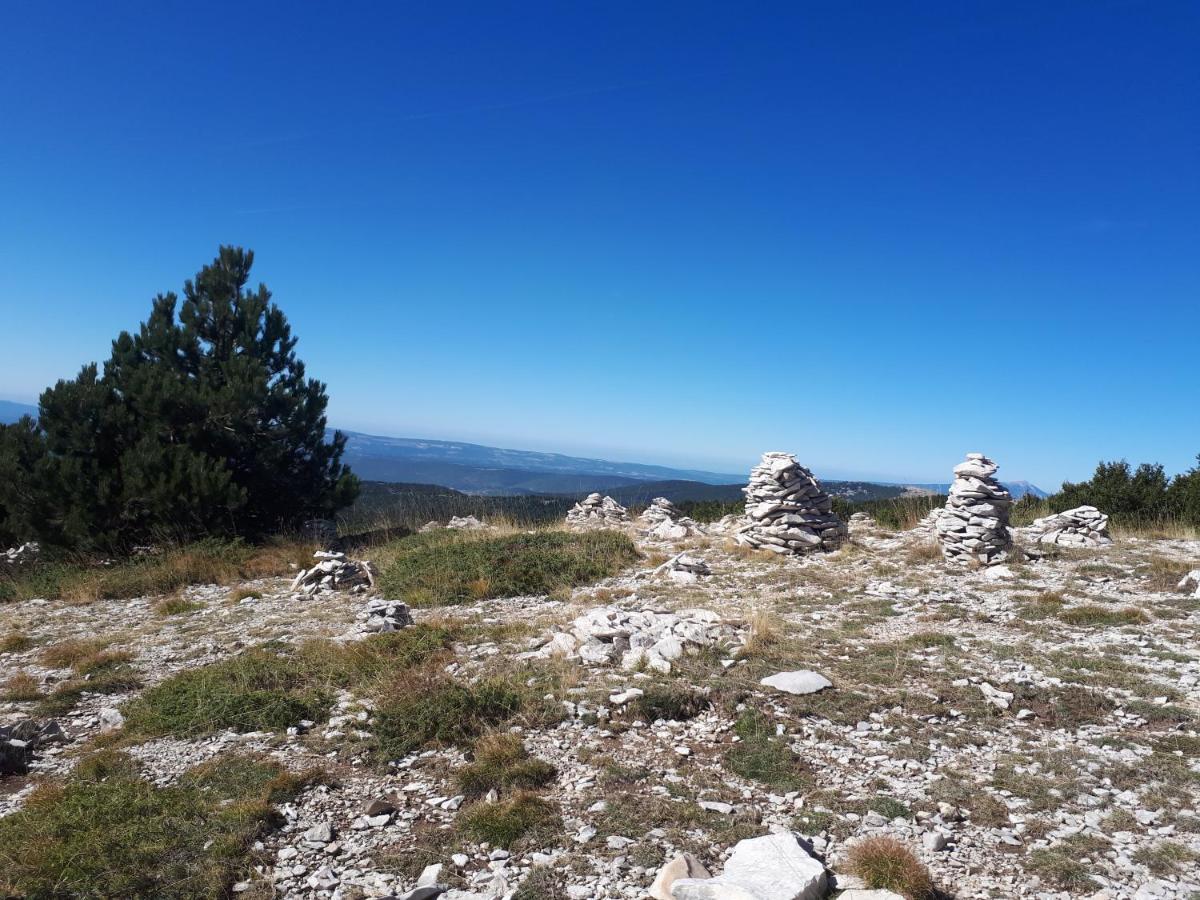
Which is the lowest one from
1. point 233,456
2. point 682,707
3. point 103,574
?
point 103,574

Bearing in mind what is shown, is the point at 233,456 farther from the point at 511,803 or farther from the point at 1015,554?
the point at 1015,554

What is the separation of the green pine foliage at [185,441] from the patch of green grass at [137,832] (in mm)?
12136

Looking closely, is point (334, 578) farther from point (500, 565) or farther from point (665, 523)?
point (665, 523)

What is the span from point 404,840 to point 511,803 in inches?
29.0

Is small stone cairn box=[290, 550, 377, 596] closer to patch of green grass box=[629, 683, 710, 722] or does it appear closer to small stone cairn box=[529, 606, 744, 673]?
small stone cairn box=[529, 606, 744, 673]

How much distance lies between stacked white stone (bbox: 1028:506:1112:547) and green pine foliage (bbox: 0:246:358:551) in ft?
58.9

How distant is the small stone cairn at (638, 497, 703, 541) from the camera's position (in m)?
17.9

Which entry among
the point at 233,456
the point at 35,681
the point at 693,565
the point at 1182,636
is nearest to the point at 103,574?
the point at 233,456

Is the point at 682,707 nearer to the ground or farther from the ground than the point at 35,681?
farther from the ground

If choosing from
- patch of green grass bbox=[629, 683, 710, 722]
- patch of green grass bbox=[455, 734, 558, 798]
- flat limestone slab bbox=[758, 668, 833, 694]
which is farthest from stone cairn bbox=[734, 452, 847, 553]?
patch of green grass bbox=[455, 734, 558, 798]

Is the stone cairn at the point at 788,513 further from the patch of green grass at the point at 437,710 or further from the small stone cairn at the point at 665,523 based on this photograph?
the patch of green grass at the point at 437,710

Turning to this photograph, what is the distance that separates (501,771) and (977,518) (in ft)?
39.0

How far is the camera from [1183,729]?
18.7 feet

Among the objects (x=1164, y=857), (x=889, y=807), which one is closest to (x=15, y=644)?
(x=889, y=807)
